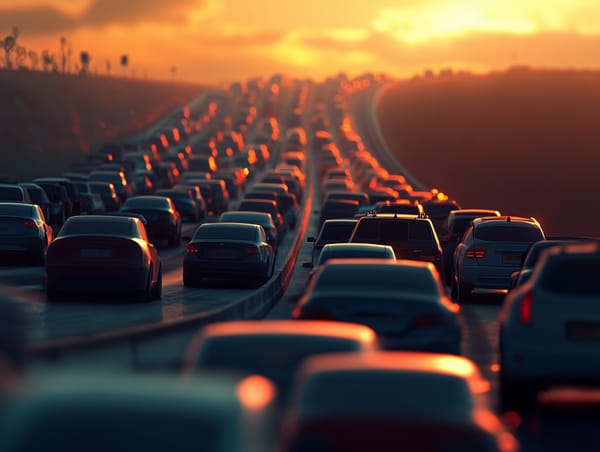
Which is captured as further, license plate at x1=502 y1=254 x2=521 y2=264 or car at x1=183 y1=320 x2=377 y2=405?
license plate at x1=502 y1=254 x2=521 y2=264

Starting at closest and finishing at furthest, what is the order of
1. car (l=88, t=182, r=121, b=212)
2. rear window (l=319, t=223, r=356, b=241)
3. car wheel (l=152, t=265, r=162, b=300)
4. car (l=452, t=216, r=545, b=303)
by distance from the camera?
car wheel (l=152, t=265, r=162, b=300) < car (l=452, t=216, r=545, b=303) < rear window (l=319, t=223, r=356, b=241) < car (l=88, t=182, r=121, b=212)

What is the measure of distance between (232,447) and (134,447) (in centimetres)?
40

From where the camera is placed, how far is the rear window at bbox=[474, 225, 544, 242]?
2823cm

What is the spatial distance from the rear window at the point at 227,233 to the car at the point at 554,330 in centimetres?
1676

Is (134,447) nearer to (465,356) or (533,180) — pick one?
(465,356)

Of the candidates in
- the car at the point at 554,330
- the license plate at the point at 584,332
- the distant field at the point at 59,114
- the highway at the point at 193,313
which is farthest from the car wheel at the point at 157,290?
the distant field at the point at 59,114

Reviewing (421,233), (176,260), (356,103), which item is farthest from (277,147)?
(421,233)

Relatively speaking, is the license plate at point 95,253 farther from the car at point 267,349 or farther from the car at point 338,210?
the car at point 338,210

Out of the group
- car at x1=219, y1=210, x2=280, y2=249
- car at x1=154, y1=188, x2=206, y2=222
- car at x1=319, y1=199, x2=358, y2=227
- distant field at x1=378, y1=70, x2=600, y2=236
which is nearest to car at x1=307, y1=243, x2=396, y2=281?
car at x1=219, y1=210, x2=280, y2=249

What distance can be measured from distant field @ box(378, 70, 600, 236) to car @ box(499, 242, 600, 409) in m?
43.1

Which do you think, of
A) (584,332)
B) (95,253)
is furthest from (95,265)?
(584,332)

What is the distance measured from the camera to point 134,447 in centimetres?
629

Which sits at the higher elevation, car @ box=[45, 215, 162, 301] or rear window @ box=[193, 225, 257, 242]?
car @ box=[45, 215, 162, 301]

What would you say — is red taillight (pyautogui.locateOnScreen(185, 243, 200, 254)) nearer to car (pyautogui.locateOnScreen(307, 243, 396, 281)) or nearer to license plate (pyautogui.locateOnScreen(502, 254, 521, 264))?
license plate (pyautogui.locateOnScreen(502, 254, 521, 264))
